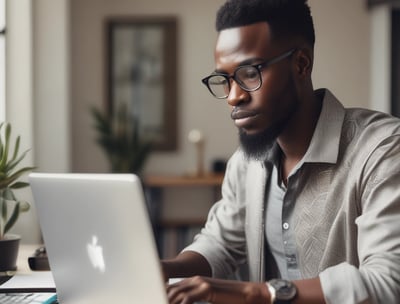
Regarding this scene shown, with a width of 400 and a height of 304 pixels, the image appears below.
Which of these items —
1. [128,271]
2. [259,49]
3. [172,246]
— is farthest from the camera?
[172,246]

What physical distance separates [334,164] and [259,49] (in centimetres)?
31

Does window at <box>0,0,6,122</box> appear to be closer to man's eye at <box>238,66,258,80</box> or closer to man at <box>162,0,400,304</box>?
man at <box>162,0,400,304</box>

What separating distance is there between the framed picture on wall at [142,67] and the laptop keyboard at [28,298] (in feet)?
11.1

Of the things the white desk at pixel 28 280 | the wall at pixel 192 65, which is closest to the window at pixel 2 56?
the white desk at pixel 28 280

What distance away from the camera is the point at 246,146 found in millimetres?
1651

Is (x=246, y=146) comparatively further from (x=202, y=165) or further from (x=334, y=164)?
(x=202, y=165)

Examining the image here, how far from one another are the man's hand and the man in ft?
0.47

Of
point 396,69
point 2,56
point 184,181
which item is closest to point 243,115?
point 2,56

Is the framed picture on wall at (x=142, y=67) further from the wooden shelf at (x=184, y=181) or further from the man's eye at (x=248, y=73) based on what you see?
the man's eye at (x=248, y=73)

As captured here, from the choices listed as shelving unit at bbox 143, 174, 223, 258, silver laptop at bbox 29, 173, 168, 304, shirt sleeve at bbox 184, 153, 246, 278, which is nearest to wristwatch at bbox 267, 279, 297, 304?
silver laptop at bbox 29, 173, 168, 304

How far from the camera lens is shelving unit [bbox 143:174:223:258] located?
4617 mm

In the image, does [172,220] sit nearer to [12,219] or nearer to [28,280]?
[12,219]

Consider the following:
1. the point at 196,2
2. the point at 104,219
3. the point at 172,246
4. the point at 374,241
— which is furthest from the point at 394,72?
the point at 104,219

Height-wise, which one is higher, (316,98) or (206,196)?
(316,98)
